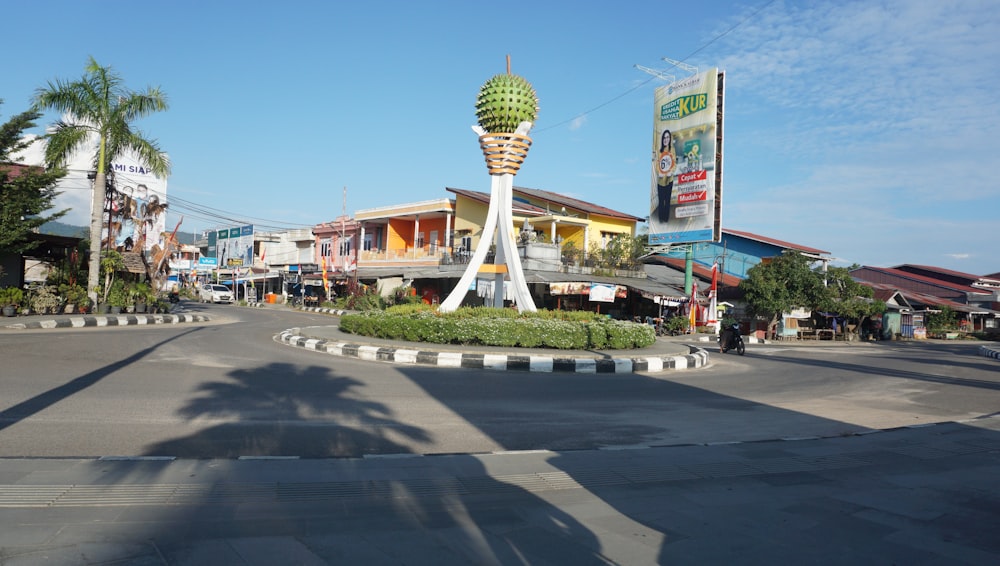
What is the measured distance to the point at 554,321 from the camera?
660 inches

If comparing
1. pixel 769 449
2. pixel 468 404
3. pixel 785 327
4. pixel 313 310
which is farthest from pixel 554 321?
pixel 313 310

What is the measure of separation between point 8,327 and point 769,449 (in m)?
19.9

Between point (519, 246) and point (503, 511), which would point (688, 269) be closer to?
point (519, 246)

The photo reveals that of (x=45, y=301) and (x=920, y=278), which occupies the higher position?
(x=920, y=278)

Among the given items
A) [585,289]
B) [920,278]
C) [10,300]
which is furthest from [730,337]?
[920,278]

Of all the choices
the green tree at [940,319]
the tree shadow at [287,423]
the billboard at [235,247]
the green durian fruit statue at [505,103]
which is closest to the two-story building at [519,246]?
the green durian fruit statue at [505,103]

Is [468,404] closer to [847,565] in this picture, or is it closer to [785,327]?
[847,565]

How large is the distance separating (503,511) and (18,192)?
76.6 feet

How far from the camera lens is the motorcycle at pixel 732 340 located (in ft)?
72.7

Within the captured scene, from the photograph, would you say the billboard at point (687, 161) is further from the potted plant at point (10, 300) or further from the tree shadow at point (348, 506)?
the potted plant at point (10, 300)

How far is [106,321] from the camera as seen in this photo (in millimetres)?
21656

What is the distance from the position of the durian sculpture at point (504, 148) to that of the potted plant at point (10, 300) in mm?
13875

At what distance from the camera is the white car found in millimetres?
54125

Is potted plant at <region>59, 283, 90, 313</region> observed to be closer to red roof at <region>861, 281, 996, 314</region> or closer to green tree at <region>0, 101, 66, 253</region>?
green tree at <region>0, 101, 66, 253</region>
